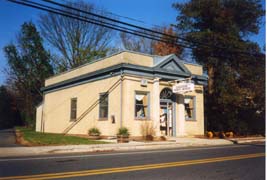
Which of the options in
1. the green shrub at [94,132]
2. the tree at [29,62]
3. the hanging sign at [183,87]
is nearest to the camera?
the hanging sign at [183,87]

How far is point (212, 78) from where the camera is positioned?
27.2 metres

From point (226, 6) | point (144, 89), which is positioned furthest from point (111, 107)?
point (226, 6)

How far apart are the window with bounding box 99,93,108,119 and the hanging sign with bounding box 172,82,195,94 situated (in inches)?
188

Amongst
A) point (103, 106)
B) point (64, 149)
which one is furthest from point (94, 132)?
point (64, 149)

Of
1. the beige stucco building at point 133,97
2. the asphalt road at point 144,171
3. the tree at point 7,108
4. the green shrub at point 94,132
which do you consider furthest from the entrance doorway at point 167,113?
the tree at point 7,108

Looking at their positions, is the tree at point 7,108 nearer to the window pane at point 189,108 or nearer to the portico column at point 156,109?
the window pane at point 189,108

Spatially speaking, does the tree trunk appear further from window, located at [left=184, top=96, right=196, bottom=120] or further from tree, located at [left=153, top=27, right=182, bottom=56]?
tree, located at [left=153, top=27, right=182, bottom=56]

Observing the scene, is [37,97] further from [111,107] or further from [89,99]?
[111,107]

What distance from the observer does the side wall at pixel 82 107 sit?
19.8m

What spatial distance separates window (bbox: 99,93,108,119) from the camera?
2058 cm

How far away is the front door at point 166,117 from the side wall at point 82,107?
142 inches

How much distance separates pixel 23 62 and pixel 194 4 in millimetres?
27041

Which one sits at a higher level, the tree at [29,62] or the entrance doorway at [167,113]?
the tree at [29,62]

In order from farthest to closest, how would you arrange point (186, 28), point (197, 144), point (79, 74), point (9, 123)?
point (9, 123) < point (186, 28) < point (79, 74) < point (197, 144)
